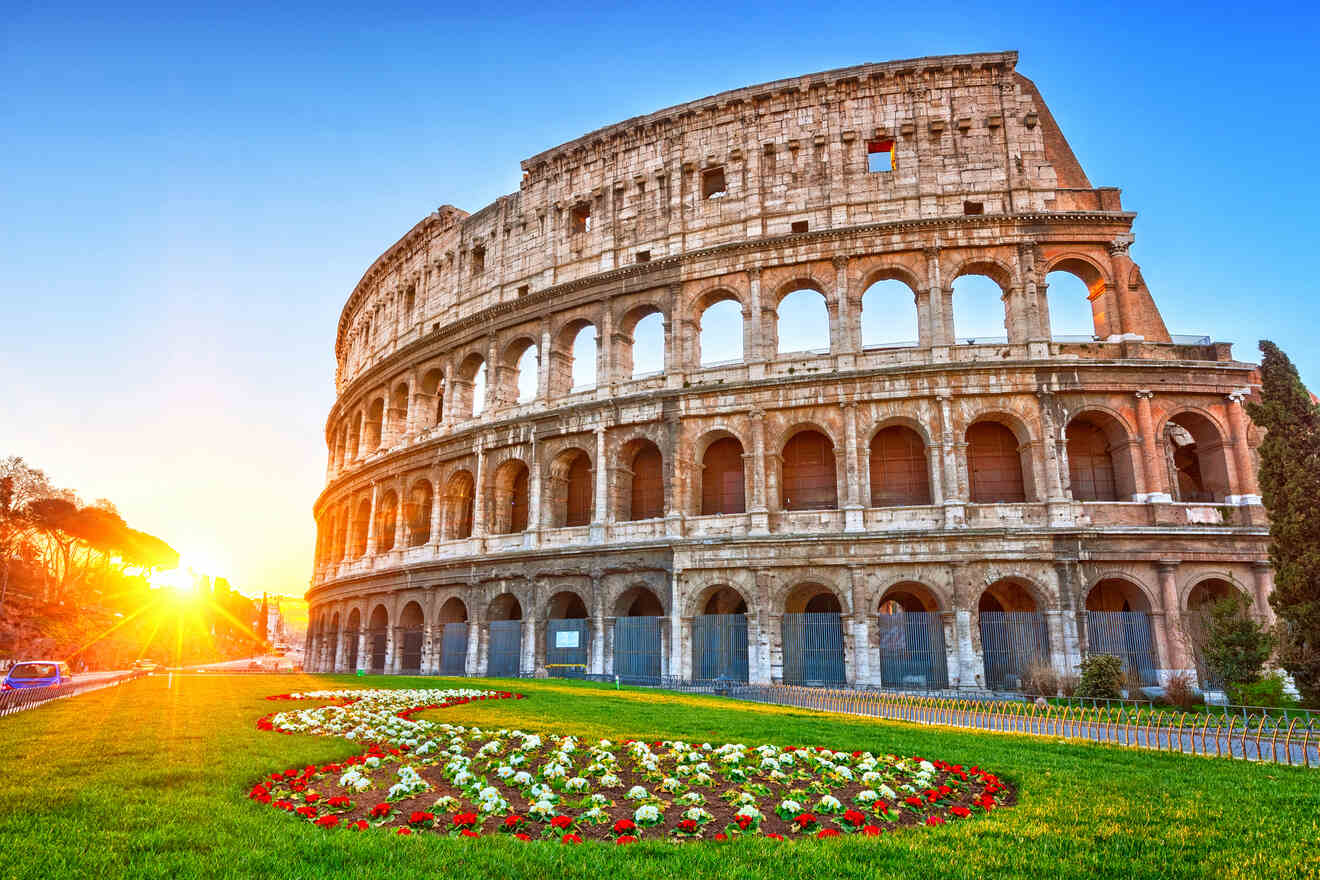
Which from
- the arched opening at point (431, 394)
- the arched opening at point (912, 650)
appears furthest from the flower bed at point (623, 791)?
the arched opening at point (431, 394)

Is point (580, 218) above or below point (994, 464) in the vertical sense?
above

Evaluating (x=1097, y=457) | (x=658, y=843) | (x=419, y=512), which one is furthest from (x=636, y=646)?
(x=658, y=843)

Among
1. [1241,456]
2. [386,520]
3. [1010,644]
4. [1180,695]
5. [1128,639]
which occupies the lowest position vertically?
[1180,695]

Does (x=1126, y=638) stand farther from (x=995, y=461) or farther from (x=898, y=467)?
(x=898, y=467)

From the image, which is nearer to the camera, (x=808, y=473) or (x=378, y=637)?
(x=808, y=473)

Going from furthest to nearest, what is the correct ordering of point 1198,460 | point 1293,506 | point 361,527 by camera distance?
point 361,527 → point 1198,460 → point 1293,506

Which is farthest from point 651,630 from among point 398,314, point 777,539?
point 398,314

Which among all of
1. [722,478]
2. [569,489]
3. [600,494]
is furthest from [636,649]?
[569,489]

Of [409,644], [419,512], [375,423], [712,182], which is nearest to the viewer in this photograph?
[712,182]
